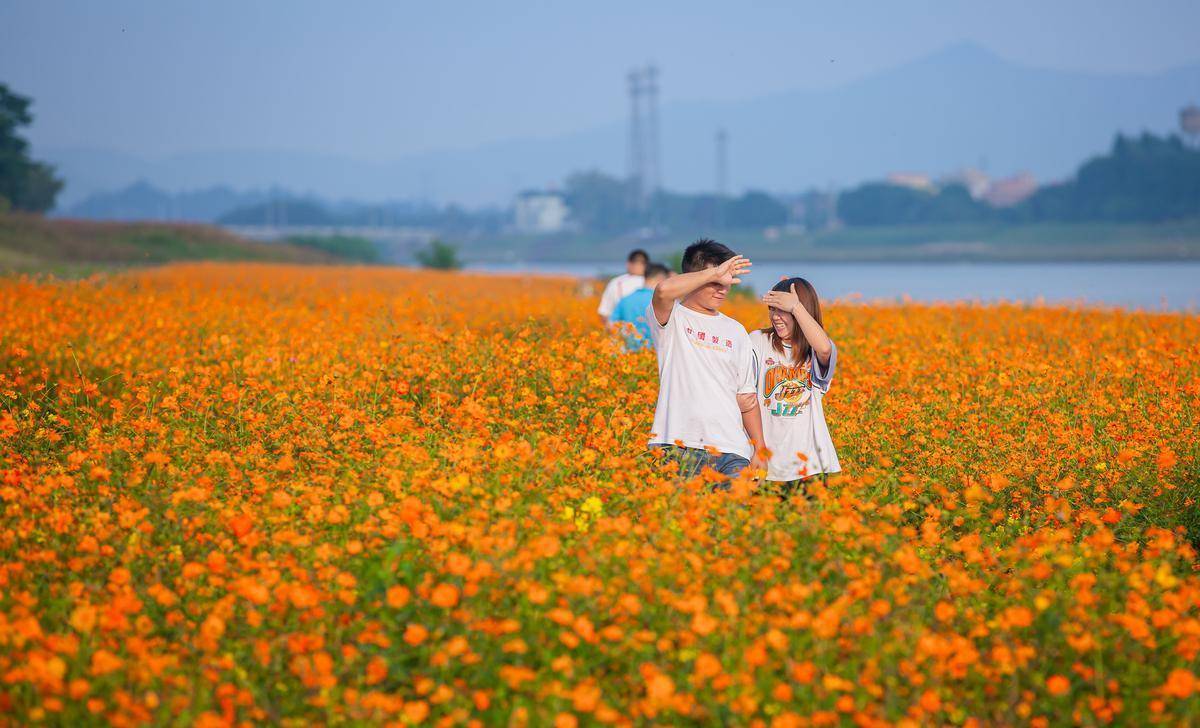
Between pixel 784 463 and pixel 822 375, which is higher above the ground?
pixel 822 375

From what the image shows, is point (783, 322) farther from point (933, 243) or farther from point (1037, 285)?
point (933, 243)

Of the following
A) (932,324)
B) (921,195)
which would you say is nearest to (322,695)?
(932,324)

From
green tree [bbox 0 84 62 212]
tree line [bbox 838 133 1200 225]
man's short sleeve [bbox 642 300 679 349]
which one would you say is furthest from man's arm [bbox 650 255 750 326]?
tree line [bbox 838 133 1200 225]

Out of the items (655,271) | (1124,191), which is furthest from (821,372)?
(1124,191)

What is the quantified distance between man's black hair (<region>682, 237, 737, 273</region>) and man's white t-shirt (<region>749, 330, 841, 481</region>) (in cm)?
49

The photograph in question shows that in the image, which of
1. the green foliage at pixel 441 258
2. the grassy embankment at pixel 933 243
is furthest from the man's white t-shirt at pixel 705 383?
the grassy embankment at pixel 933 243

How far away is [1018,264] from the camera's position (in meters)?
101

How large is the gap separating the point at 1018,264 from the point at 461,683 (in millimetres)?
105403

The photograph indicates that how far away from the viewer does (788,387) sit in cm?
561

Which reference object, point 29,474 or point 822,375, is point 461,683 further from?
point 29,474

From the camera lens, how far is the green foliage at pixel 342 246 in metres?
71.1

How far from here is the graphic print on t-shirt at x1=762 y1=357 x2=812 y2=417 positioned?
561 cm

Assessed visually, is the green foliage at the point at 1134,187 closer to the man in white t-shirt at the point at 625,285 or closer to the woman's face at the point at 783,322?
the man in white t-shirt at the point at 625,285

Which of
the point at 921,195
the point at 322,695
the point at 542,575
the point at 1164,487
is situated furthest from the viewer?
the point at 921,195
